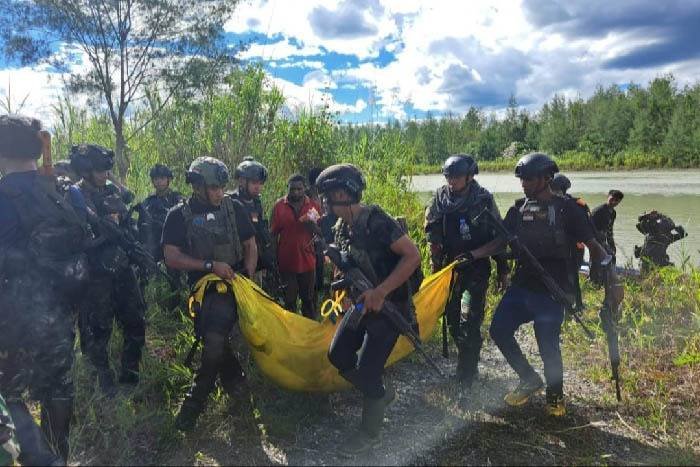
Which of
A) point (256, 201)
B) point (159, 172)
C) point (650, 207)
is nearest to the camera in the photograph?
point (256, 201)

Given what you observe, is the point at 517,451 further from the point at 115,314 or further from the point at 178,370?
the point at 115,314

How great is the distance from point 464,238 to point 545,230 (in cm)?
62

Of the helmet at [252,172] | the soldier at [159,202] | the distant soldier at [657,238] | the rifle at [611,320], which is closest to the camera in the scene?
the rifle at [611,320]

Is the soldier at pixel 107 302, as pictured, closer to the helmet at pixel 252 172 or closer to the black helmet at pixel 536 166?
the helmet at pixel 252 172

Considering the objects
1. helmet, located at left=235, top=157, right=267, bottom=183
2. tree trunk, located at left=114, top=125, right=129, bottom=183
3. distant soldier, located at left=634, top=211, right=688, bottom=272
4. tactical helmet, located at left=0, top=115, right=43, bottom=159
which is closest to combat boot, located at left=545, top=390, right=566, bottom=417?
helmet, located at left=235, top=157, right=267, bottom=183

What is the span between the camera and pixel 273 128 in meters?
8.14

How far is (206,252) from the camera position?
3139 millimetres

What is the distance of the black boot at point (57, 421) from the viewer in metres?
2.60

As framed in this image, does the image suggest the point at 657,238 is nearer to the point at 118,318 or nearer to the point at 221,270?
the point at 221,270

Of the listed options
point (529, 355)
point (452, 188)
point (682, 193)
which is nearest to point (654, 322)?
point (529, 355)

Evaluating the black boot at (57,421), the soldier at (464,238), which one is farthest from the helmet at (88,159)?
the soldier at (464,238)

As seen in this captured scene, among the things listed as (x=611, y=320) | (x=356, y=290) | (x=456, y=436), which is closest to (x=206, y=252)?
(x=356, y=290)

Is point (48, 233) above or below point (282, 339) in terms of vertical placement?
above

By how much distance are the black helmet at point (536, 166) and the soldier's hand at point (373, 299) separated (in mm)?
1218
